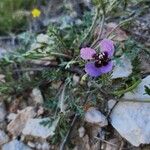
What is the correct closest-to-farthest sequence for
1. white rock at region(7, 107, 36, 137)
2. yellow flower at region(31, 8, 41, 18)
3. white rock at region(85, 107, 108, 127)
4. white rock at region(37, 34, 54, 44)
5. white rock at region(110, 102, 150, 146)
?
white rock at region(110, 102, 150, 146), white rock at region(85, 107, 108, 127), white rock at region(7, 107, 36, 137), white rock at region(37, 34, 54, 44), yellow flower at region(31, 8, 41, 18)

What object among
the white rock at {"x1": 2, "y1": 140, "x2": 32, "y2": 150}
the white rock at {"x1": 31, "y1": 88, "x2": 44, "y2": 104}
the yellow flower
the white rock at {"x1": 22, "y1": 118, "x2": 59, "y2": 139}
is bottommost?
the white rock at {"x1": 2, "y1": 140, "x2": 32, "y2": 150}

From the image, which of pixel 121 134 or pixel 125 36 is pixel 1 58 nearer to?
pixel 125 36

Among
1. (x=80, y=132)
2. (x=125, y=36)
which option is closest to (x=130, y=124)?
(x=80, y=132)

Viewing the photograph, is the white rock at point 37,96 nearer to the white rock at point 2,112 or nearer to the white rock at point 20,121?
the white rock at point 20,121

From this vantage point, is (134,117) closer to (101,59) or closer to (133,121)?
(133,121)

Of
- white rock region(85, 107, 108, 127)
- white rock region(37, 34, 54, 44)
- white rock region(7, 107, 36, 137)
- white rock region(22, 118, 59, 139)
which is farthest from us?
white rock region(37, 34, 54, 44)

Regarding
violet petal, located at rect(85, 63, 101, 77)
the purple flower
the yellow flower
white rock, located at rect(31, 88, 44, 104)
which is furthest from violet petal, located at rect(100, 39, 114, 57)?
the yellow flower

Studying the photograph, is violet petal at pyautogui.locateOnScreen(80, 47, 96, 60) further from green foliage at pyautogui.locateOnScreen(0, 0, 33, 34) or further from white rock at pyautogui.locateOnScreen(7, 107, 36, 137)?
green foliage at pyautogui.locateOnScreen(0, 0, 33, 34)

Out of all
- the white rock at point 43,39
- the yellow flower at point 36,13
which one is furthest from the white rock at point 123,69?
the yellow flower at point 36,13
